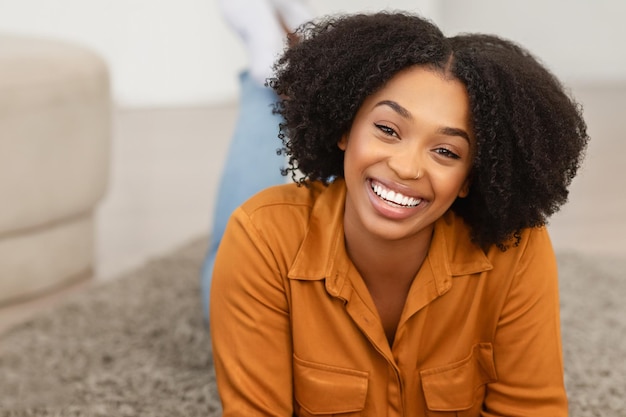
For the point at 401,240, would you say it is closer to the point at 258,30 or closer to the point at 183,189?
the point at 258,30

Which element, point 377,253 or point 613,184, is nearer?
point 377,253

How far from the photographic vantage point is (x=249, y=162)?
6.97ft

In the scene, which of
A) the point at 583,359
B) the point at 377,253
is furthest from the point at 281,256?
the point at 583,359

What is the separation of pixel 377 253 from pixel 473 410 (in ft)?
1.03

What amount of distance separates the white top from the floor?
810 mm

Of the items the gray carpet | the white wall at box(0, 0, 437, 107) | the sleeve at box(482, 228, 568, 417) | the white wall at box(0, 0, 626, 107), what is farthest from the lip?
the white wall at box(0, 0, 437, 107)

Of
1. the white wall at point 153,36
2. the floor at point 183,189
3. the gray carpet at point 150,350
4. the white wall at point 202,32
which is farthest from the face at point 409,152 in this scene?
the white wall at point 153,36

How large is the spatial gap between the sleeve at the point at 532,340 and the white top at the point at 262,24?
89 centimetres

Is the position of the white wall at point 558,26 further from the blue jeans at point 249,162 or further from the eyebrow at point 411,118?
the eyebrow at point 411,118

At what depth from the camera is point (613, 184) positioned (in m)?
3.70

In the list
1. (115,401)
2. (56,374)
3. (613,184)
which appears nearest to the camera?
(115,401)

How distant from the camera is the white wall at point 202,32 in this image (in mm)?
4910

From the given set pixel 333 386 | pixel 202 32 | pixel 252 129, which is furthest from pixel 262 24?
pixel 202 32

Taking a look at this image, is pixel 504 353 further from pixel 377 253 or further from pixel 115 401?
pixel 115 401
